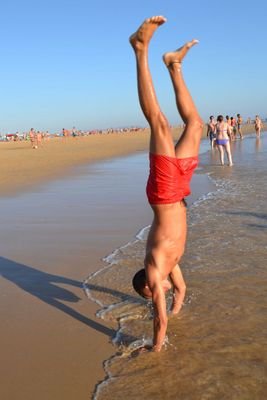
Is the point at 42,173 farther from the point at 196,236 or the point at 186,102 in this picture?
the point at 186,102

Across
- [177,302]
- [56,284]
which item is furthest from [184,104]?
[56,284]

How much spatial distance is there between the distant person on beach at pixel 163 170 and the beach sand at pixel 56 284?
53 cm

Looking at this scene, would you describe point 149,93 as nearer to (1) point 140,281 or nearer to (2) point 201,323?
(1) point 140,281

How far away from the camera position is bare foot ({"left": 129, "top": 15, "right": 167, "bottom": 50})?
2.89 m

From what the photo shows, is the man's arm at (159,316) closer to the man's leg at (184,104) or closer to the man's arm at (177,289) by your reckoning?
the man's arm at (177,289)

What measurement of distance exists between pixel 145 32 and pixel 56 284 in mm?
2588

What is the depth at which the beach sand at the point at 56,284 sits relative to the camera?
280 cm

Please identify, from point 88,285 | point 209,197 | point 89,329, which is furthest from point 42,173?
point 89,329

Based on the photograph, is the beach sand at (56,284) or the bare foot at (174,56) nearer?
the beach sand at (56,284)

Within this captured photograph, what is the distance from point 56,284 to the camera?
172 inches

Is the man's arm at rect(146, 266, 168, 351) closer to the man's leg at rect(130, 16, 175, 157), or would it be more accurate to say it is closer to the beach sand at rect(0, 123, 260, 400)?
the beach sand at rect(0, 123, 260, 400)

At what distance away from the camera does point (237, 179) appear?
11.4 m

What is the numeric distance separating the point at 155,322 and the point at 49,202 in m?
6.00

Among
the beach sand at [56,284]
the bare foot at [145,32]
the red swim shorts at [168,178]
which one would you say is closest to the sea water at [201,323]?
the beach sand at [56,284]
